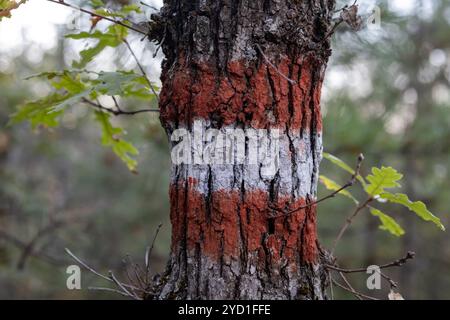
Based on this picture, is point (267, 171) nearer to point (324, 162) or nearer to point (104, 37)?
point (104, 37)

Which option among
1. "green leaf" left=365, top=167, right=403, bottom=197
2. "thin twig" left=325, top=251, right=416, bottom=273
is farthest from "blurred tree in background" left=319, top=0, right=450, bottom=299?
"thin twig" left=325, top=251, right=416, bottom=273

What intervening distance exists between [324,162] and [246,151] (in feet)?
15.2

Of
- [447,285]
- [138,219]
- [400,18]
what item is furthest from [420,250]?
[400,18]

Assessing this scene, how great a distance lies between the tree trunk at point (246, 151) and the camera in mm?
1214

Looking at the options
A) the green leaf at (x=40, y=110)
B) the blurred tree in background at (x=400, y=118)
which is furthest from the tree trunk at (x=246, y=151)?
the blurred tree in background at (x=400, y=118)

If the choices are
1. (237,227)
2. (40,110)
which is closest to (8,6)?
(40,110)

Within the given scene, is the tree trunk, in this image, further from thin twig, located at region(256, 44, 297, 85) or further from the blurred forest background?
the blurred forest background

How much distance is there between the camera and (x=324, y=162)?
5.71 meters

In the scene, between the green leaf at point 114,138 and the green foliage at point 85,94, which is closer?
the green foliage at point 85,94

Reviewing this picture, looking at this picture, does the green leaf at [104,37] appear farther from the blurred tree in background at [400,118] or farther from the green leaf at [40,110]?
the blurred tree in background at [400,118]

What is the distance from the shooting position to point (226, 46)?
1247 mm

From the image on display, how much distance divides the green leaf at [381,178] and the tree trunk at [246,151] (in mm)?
305

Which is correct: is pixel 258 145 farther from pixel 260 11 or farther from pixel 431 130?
pixel 431 130
